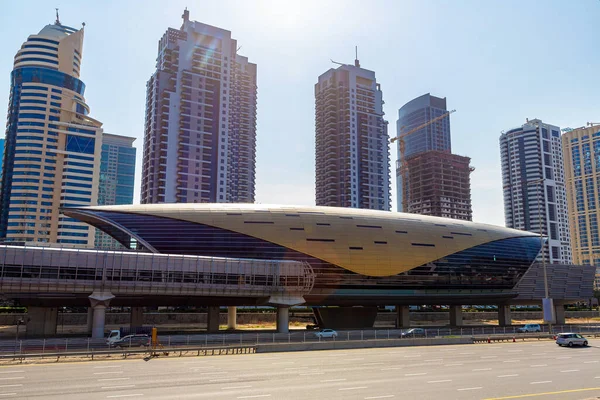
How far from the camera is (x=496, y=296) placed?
10169 centimetres

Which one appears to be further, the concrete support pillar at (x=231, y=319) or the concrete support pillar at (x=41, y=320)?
the concrete support pillar at (x=231, y=319)

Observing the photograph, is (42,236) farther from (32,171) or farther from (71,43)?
(71,43)

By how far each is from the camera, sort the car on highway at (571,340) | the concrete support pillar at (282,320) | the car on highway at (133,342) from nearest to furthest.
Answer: the car on highway at (133,342), the car on highway at (571,340), the concrete support pillar at (282,320)

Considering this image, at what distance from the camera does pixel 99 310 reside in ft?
197

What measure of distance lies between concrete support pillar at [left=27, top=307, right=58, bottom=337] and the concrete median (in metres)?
41.4

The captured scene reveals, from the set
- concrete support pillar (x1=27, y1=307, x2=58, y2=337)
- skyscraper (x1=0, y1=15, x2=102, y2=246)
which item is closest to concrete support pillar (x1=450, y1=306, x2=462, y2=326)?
concrete support pillar (x1=27, y1=307, x2=58, y2=337)

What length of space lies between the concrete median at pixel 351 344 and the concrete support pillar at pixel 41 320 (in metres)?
41.4

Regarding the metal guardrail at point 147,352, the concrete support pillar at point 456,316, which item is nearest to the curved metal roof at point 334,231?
the concrete support pillar at point 456,316

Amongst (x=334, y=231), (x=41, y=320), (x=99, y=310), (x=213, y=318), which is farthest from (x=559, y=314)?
(x=41, y=320)

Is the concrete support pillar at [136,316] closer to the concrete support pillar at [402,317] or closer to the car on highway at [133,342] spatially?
the car on highway at [133,342]

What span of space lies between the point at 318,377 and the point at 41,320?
57520 millimetres

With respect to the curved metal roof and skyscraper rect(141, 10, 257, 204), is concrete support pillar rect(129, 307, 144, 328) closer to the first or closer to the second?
the curved metal roof

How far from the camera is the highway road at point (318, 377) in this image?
25.2 m

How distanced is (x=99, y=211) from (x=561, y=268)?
98323 millimetres
